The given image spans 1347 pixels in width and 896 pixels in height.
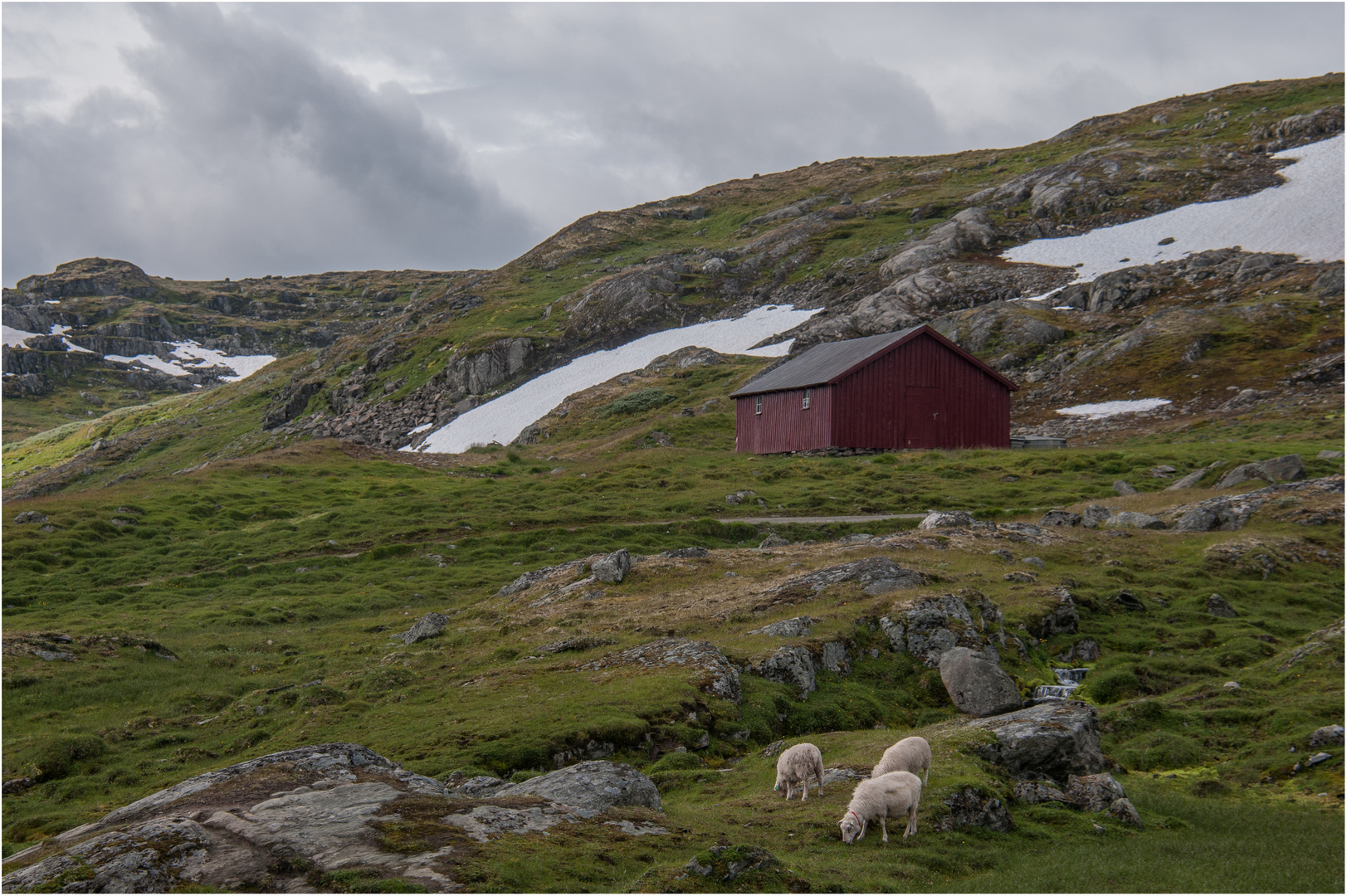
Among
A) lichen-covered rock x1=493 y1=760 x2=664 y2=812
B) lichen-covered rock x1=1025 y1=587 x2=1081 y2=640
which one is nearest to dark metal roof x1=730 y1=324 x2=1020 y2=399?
lichen-covered rock x1=1025 y1=587 x2=1081 y2=640

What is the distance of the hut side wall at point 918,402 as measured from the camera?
60.7 meters

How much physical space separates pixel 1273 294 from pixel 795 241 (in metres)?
63.8

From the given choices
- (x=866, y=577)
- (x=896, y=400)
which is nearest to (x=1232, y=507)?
(x=866, y=577)

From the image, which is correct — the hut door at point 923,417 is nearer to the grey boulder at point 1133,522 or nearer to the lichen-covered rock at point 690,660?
the grey boulder at point 1133,522

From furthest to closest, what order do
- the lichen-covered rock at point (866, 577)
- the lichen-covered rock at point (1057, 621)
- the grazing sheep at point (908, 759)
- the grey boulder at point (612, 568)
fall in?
1. the grey boulder at point (612, 568)
2. the lichen-covered rock at point (866, 577)
3. the lichen-covered rock at point (1057, 621)
4. the grazing sheep at point (908, 759)

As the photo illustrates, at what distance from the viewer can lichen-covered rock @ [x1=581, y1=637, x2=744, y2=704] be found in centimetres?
2041

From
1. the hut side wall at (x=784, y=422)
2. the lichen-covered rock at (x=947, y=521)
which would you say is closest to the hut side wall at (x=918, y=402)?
the hut side wall at (x=784, y=422)

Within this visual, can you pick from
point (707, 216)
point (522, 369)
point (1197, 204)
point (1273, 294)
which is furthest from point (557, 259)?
point (1273, 294)

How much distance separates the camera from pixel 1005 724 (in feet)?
53.7

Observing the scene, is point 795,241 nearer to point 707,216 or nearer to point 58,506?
point 707,216

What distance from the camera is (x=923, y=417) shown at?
207 ft

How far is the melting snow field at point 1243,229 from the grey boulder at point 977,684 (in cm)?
7266


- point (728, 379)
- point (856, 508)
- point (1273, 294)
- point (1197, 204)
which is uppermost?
point (1197, 204)

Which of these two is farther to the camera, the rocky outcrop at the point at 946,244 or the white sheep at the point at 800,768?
the rocky outcrop at the point at 946,244
